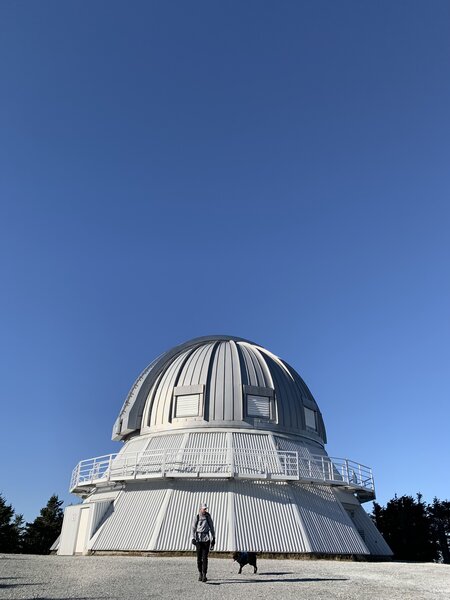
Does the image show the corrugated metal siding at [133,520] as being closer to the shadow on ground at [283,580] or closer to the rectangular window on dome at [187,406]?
the rectangular window on dome at [187,406]

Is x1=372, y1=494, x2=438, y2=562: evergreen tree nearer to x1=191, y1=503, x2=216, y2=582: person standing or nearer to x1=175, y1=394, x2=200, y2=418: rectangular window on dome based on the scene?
x1=175, y1=394, x2=200, y2=418: rectangular window on dome

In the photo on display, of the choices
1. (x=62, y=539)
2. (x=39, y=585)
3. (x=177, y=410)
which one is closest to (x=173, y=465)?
(x=177, y=410)

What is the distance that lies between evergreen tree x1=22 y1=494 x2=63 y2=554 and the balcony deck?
26.5m

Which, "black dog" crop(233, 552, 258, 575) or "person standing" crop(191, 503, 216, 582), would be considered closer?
"person standing" crop(191, 503, 216, 582)

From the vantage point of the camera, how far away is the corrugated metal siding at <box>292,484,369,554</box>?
1808cm

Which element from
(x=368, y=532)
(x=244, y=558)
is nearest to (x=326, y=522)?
(x=368, y=532)

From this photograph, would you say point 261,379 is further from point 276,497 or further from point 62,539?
point 62,539

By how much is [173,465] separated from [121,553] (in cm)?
367

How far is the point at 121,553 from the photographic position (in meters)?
17.5

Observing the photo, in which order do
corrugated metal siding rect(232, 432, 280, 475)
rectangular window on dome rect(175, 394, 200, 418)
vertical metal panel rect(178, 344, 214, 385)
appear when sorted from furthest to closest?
1. vertical metal panel rect(178, 344, 214, 385)
2. rectangular window on dome rect(175, 394, 200, 418)
3. corrugated metal siding rect(232, 432, 280, 475)

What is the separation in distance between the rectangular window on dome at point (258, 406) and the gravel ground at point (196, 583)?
1052 cm

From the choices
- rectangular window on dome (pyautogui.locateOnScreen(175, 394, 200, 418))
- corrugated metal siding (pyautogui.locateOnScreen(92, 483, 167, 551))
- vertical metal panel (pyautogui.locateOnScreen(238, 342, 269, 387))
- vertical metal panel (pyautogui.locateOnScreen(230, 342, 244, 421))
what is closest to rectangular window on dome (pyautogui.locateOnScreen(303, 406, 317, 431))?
vertical metal panel (pyautogui.locateOnScreen(238, 342, 269, 387))

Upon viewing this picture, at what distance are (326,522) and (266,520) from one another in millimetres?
2784

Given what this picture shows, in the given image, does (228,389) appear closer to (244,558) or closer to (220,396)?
(220,396)
